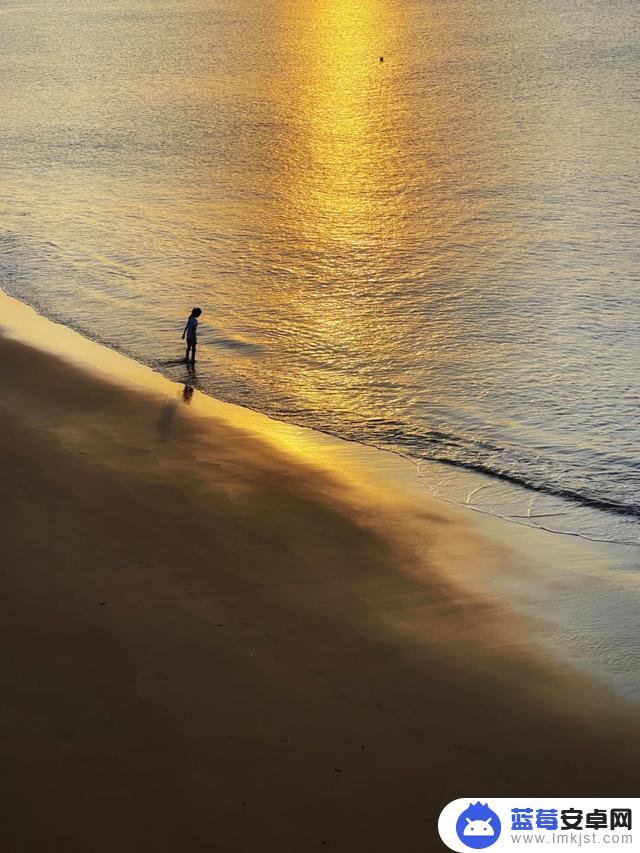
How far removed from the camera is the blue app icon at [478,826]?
8766 millimetres

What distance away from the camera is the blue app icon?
8.77m

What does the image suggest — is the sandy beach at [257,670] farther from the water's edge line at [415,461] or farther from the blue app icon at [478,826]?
the water's edge line at [415,461]

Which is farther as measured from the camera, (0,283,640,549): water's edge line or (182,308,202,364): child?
(182,308,202,364): child

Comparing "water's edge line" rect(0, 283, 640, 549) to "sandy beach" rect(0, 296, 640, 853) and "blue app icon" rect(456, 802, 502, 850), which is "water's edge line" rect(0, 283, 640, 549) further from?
"blue app icon" rect(456, 802, 502, 850)

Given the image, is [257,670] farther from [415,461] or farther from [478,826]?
[415,461]

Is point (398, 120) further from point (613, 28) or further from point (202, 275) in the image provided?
point (613, 28)

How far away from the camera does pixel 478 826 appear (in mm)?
8898

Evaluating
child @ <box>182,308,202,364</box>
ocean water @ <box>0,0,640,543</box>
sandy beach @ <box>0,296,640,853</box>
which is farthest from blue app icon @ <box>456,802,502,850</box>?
child @ <box>182,308,202,364</box>

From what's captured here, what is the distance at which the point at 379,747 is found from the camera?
9695 millimetres

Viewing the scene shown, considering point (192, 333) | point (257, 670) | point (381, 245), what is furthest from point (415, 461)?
point (381, 245)

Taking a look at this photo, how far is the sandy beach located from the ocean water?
338 centimetres

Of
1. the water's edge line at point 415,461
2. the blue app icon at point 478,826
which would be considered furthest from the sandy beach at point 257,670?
the water's edge line at point 415,461

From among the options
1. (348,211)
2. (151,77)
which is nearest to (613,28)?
(151,77)

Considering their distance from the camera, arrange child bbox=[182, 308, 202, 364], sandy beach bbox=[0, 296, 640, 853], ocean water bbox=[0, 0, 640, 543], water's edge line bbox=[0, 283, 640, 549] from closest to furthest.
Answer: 1. sandy beach bbox=[0, 296, 640, 853]
2. water's edge line bbox=[0, 283, 640, 549]
3. ocean water bbox=[0, 0, 640, 543]
4. child bbox=[182, 308, 202, 364]
